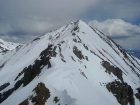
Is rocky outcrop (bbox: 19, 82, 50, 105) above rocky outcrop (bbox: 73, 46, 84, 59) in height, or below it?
below

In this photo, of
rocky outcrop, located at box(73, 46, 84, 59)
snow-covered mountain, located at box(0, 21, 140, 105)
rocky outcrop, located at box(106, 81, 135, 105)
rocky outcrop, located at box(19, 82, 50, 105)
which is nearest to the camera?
rocky outcrop, located at box(19, 82, 50, 105)

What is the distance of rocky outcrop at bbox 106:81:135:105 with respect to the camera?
182 ft

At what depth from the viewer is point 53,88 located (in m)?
38.2

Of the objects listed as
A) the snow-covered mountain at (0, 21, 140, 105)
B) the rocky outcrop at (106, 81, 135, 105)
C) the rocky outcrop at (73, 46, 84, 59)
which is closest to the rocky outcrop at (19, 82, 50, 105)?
the snow-covered mountain at (0, 21, 140, 105)

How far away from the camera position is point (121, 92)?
56844 mm

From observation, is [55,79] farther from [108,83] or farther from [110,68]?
[110,68]

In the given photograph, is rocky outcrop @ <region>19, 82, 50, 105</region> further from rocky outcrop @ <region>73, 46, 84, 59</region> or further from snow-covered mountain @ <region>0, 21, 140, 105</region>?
rocky outcrop @ <region>73, 46, 84, 59</region>

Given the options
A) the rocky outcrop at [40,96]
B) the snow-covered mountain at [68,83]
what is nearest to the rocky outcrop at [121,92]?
the snow-covered mountain at [68,83]

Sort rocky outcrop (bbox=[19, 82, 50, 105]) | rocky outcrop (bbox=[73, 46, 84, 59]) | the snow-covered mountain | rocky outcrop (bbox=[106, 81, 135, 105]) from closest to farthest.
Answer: rocky outcrop (bbox=[19, 82, 50, 105]), the snow-covered mountain, rocky outcrop (bbox=[106, 81, 135, 105]), rocky outcrop (bbox=[73, 46, 84, 59])

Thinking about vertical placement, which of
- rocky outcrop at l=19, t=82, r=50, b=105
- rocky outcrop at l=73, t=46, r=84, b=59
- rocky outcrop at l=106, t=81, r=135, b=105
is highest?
rocky outcrop at l=73, t=46, r=84, b=59

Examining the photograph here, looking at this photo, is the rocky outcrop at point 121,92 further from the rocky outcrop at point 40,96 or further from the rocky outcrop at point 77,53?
the rocky outcrop at point 40,96

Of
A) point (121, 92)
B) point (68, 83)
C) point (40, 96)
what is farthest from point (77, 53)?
point (40, 96)

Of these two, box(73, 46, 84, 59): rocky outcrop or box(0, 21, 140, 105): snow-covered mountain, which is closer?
box(0, 21, 140, 105): snow-covered mountain

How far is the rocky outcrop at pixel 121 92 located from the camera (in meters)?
55.4
